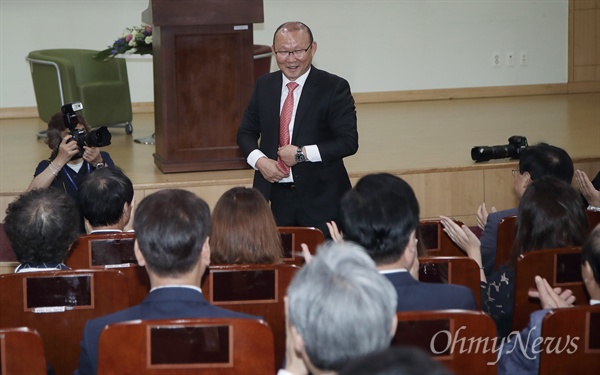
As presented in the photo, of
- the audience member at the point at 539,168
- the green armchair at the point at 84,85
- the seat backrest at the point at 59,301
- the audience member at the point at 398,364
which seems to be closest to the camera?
the audience member at the point at 398,364

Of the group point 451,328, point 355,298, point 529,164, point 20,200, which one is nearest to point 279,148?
point 529,164

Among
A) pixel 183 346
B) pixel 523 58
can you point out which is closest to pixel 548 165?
pixel 183 346

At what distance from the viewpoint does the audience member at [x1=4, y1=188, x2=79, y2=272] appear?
3.08 metres

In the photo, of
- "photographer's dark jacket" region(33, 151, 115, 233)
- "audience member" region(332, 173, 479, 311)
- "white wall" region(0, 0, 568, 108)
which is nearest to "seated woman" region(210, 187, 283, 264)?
"audience member" region(332, 173, 479, 311)

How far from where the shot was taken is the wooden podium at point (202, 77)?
18.7 ft

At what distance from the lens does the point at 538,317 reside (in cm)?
257

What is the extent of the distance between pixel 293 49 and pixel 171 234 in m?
2.04

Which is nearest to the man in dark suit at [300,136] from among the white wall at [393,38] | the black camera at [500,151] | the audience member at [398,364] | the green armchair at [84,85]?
the black camera at [500,151]

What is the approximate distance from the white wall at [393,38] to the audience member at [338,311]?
8193mm

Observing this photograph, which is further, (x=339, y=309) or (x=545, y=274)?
(x=545, y=274)

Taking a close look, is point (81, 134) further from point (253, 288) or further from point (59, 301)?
point (253, 288)

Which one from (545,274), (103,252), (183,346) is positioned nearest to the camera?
(183,346)

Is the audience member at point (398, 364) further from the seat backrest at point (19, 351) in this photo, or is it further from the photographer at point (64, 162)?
the photographer at point (64, 162)

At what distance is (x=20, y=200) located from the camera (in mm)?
3178
